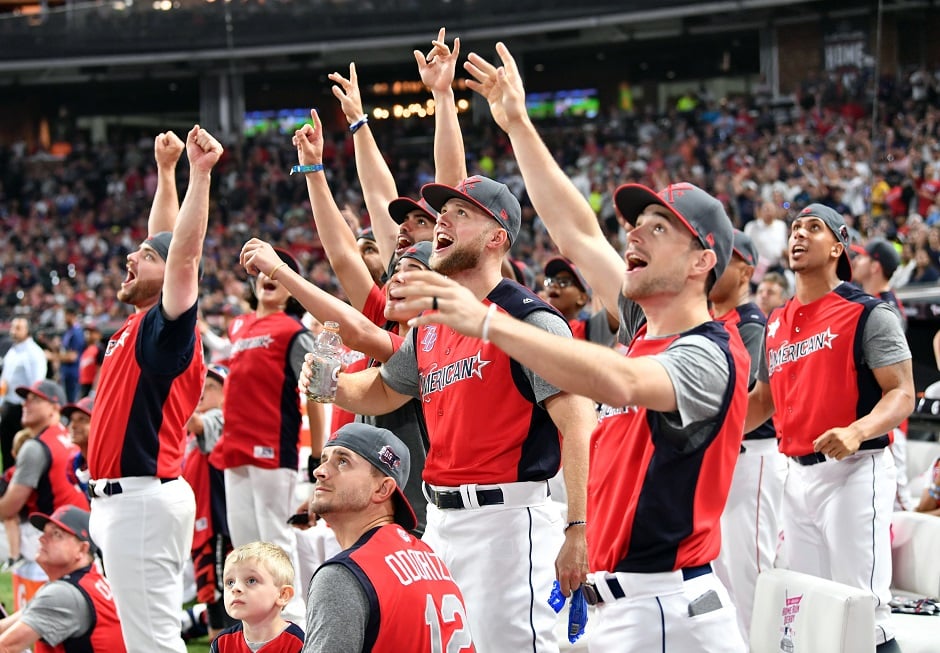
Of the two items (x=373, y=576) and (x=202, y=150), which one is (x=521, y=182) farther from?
(x=373, y=576)

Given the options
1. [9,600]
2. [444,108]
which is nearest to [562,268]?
[444,108]

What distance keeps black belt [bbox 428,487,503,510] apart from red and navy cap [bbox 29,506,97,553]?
2.44 m

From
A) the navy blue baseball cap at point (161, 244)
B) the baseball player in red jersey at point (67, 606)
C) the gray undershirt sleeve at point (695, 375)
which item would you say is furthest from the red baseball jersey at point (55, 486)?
the gray undershirt sleeve at point (695, 375)

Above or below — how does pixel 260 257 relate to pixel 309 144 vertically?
below

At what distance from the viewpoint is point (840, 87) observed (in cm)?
2050

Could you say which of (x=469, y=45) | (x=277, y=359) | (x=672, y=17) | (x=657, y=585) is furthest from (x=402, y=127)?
(x=657, y=585)

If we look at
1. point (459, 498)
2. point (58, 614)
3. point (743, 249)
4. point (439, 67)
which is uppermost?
point (439, 67)

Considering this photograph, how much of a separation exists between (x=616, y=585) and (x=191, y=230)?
2395 mm

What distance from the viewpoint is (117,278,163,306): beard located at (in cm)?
516

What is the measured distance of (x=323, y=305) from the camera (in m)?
4.05

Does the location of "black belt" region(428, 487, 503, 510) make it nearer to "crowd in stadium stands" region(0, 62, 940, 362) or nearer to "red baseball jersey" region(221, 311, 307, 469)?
"red baseball jersey" region(221, 311, 307, 469)

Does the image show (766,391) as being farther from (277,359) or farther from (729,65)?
(729,65)

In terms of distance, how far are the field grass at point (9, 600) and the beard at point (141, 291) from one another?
8.34ft

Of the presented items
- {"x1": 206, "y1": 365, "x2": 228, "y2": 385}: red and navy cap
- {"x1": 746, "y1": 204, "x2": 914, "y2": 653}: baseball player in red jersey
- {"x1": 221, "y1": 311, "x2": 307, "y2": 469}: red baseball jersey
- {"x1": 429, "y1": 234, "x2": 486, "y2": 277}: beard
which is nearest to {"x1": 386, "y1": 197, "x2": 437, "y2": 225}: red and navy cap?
{"x1": 429, "y1": 234, "x2": 486, "y2": 277}: beard
